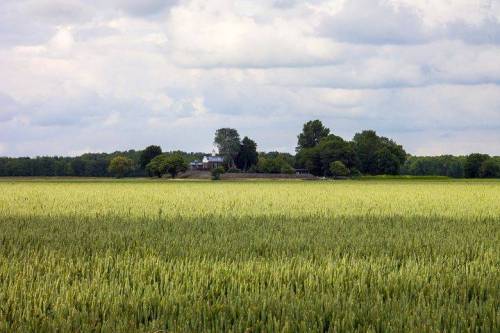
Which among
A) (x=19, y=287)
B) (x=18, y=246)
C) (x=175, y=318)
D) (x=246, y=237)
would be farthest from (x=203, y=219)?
(x=175, y=318)

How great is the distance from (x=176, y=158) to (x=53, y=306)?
13466cm

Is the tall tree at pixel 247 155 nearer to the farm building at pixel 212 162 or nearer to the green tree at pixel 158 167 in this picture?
the farm building at pixel 212 162

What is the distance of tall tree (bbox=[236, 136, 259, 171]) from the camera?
166 meters

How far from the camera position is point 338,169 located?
13900 centimetres

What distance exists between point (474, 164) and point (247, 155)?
5331cm

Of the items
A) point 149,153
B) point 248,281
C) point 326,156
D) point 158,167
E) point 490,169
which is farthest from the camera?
point 149,153

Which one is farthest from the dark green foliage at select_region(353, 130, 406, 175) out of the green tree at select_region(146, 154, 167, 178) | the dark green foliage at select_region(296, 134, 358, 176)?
the green tree at select_region(146, 154, 167, 178)

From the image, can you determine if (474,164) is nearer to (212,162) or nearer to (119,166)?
(212,162)

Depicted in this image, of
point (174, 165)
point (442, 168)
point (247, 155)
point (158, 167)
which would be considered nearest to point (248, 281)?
point (174, 165)

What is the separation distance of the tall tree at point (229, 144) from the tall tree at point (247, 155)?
127 centimetres

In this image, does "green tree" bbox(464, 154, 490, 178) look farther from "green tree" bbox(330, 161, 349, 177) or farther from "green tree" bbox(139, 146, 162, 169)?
"green tree" bbox(139, 146, 162, 169)

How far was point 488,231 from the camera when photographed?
53.6 ft

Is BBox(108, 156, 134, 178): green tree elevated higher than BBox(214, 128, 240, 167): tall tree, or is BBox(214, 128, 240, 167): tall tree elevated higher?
BBox(214, 128, 240, 167): tall tree

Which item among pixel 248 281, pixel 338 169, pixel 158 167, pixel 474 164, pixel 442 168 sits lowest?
pixel 248 281
